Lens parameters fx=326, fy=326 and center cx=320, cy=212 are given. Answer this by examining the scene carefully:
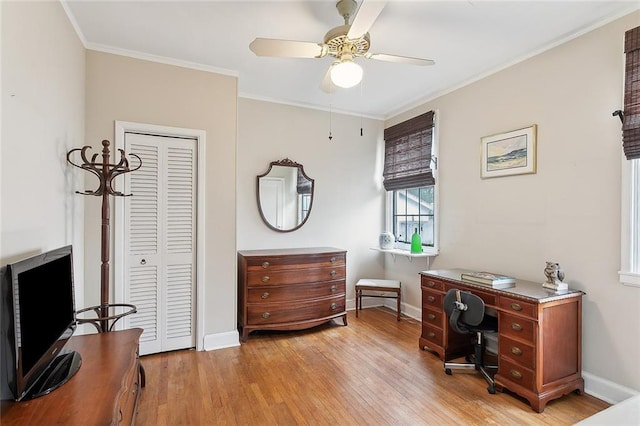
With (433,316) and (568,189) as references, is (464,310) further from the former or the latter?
(568,189)

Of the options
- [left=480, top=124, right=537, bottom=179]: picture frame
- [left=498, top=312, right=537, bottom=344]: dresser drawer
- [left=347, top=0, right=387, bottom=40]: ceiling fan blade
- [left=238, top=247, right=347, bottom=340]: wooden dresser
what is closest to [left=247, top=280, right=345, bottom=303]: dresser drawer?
[left=238, top=247, right=347, bottom=340]: wooden dresser

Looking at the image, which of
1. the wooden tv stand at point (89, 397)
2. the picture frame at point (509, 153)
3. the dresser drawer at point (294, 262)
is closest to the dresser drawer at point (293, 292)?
the dresser drawer at point (294, 262)

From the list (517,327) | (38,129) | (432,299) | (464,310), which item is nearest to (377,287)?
(432,299)

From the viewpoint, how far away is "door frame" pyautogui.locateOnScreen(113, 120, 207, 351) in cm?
289

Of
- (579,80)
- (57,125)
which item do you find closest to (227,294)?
(57,125)

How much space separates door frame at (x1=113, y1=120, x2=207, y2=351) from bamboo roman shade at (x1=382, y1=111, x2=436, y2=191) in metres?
2.53

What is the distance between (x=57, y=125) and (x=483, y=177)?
11.6 feet

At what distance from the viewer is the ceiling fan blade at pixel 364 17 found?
1.65m

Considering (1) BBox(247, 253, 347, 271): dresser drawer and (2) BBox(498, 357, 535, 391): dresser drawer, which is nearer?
(2) BBox(498, 357, 535, 391): dresser drawer

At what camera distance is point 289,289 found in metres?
3.61

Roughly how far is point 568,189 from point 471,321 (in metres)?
1.30

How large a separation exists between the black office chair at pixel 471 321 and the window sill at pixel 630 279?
0.90 meters

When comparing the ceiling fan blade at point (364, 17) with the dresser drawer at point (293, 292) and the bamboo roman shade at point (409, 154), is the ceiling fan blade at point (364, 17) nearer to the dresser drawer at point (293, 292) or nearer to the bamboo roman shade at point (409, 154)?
the bamboo roman shade at point (409, 154)

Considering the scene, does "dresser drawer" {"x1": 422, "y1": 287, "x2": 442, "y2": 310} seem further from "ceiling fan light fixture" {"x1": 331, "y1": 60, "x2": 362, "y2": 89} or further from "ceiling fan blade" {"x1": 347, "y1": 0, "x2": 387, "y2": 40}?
"ceiling fan blade" {"x1": 347, "y1": 0, "x2": 387, "y2": 40}
